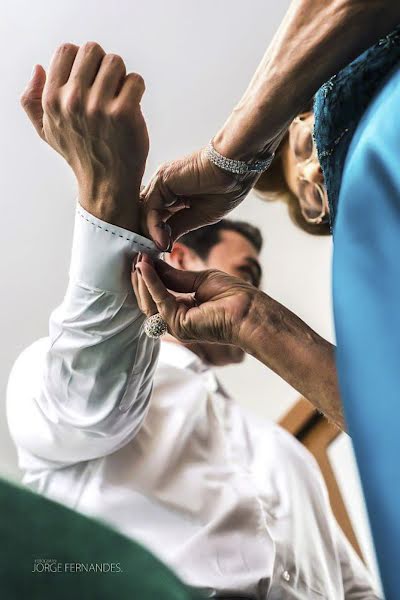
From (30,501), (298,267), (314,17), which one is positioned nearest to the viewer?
(30,501)

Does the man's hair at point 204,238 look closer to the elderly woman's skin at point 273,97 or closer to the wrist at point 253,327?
the elderly woman's skin at point 273,97

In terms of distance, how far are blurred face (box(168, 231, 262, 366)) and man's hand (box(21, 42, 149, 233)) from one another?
2.72 ft

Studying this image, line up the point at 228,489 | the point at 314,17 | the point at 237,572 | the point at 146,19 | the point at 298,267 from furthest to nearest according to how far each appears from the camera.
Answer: the point at 298,267
the point at 146,19
the point at 228,489
the point at 237,572
the point at 314,17

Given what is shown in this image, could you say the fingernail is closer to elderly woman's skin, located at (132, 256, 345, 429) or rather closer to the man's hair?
elderly woman's skin, located at (132, 256, 345, 429)

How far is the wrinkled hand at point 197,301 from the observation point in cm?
72

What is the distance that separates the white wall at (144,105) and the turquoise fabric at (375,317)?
1455mm

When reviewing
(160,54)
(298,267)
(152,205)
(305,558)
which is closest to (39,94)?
(152,205)

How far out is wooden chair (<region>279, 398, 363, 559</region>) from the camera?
193 cm

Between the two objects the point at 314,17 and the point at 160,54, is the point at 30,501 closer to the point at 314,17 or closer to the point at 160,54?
the point at 314,17

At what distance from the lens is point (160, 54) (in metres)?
1.93

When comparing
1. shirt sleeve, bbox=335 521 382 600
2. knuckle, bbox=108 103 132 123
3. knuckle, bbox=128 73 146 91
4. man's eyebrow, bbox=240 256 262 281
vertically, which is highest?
knuckle, bbox=128 73 146 91

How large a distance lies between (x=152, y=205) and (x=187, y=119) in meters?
1.26

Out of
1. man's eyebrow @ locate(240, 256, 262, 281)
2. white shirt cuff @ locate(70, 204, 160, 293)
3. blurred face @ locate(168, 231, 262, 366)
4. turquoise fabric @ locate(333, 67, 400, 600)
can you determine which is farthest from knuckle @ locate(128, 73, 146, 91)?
man's eyebrow @ locate(240, 256, 262, 281)

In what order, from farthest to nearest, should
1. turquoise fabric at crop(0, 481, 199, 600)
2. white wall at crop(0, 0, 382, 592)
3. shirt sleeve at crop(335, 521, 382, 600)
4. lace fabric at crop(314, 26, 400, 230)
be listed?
white wall at crop(0, 0, 382, 592)
shirt sleeve at crop(335, 521, 382, 600)
lace fabric at crop(314, 26, 400, 230)
turquoise fabric at crop(0, 481, 199, 600)
